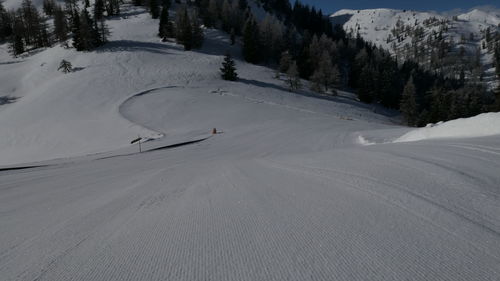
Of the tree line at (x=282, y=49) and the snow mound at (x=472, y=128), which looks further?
the tree line at (x=282, y=49)

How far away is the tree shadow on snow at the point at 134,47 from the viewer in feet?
191

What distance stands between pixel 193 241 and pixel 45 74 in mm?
63382

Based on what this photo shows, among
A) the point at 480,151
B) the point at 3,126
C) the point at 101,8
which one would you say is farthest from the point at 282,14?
the point at 480,151

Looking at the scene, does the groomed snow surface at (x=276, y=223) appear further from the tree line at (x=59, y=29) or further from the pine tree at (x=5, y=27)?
the pine tree at (x=5, y=27)

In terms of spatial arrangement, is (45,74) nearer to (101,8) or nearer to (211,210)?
(101,8)

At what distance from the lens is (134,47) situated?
198ft

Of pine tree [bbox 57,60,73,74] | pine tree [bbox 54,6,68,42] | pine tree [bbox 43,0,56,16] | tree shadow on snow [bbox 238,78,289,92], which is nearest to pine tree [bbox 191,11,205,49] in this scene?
tree shadow on snow [bbox 238,78,289,92]

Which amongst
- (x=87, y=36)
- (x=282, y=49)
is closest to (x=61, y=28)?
(x=87, y=36)

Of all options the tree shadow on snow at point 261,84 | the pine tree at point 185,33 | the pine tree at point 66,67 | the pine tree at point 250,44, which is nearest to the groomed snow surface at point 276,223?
the tree shadow on snow at point 261,84

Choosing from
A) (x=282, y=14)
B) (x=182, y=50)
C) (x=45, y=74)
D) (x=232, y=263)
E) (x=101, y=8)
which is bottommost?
(x=232, y=263)

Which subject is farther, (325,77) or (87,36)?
(325,77)

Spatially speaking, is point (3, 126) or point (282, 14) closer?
point (3, 126)

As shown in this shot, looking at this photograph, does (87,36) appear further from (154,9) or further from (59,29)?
(154,9)

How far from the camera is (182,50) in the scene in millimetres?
64938
